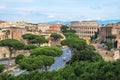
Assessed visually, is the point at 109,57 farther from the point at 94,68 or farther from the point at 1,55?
the point at 94,68

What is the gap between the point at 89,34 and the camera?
3701 inches

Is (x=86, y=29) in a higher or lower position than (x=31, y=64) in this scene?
lower

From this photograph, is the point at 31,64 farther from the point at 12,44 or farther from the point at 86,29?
the point at 86,29

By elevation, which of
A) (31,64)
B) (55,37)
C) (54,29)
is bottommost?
(54,29)

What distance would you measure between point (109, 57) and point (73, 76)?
22112mm

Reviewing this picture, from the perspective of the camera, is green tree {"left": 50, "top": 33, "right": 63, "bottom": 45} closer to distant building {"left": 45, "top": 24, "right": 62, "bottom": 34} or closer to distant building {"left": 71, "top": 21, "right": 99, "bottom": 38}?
distant building {"left": 45, "top": 24, "right": 62, "bottom": 34}

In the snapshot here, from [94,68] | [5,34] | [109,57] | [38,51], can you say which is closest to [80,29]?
[5,34]

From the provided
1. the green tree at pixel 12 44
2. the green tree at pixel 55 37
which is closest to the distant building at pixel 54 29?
the green tree at pixel 55 37

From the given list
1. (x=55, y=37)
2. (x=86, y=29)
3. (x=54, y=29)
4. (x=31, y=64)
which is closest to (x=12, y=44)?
(x=31, y=64)

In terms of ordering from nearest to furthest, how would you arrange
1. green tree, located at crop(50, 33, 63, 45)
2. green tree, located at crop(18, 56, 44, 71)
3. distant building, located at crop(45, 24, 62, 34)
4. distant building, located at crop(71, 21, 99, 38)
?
green tree, located at crop(18, 56, 44, 71)
green tree, located at crop(50, 33, 63, 45)
distant building, located at crop(45, 24, 62, 34)
distant building, located at crop(71, 21, 99, 38)

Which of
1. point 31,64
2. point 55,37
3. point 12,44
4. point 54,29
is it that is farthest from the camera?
point 54,29

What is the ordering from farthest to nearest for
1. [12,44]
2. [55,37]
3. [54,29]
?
1. [54,29]
2. [55,37]
3. [12,44]

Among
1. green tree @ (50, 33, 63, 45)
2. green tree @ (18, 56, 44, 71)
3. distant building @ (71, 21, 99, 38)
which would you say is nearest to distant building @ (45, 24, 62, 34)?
distant building @ (71, 21, 99, 38)

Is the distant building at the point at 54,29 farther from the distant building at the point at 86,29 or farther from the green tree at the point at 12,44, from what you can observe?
the green tree at the point at 12,44
